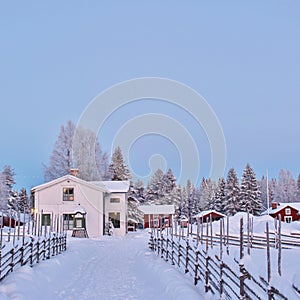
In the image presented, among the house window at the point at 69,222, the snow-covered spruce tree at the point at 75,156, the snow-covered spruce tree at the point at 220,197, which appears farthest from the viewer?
the snow-covered spruce tree at the point at 220,197

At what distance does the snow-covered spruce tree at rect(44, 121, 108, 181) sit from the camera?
43812mm

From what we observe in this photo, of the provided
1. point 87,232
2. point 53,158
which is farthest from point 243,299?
point 53,158

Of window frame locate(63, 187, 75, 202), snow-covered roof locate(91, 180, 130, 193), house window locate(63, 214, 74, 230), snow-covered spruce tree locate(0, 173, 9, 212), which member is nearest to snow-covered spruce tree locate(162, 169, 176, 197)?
snow-covered spruce tree locate(0, 173, 9, 212)

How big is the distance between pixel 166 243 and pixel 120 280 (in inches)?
195

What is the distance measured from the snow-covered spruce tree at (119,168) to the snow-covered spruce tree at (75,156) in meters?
8.21

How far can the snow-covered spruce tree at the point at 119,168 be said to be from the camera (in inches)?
2131

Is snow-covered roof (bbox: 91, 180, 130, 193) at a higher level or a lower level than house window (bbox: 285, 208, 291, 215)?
higher

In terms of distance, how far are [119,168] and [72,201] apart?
57.1ft

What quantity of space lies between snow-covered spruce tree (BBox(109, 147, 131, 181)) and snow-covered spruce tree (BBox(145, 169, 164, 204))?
43.1ft

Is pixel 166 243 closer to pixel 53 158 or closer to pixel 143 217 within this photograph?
pixel 53 158

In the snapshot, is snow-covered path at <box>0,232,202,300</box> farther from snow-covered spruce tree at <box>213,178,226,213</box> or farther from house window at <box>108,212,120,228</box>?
snow-covered spruce tree at <box>213,178,226,213</box>

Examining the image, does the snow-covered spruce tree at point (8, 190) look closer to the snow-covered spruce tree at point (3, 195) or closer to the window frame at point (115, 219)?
the snow-covered spruce tree at point (3, 195)

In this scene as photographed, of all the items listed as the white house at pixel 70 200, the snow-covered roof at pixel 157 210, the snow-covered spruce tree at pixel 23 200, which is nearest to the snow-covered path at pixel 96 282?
the white house at pixel 70 200

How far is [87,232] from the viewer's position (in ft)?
122
